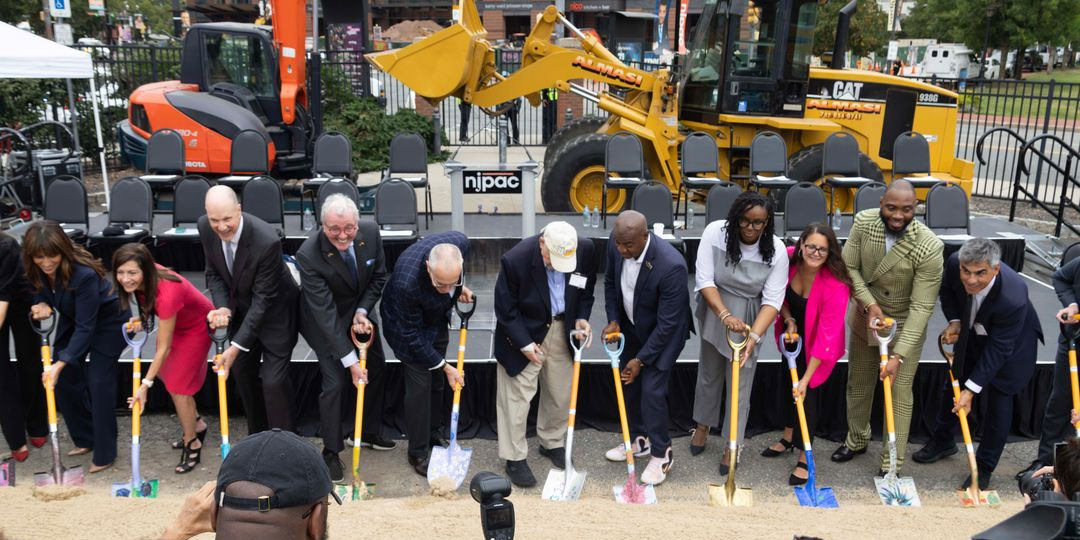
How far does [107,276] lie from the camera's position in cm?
532

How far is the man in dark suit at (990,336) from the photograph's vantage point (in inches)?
191

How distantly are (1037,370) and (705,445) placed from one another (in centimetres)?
229

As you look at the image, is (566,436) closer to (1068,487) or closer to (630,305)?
(630,305)

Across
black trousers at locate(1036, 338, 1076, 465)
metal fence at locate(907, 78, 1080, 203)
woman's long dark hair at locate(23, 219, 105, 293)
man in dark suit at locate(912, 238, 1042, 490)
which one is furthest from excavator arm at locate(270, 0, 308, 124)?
black trousers at locate(1036, 338, 1076, 465)

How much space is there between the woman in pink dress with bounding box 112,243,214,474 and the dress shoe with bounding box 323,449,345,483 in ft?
2.89

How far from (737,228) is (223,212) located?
2.98 metres

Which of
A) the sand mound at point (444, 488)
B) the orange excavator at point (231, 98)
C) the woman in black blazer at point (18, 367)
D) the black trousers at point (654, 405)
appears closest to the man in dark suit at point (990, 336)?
the black trousers at point (654, 405)

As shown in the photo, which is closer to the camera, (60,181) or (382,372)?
(382,372)

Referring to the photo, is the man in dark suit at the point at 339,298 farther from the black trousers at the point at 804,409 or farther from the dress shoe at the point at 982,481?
the dress shoe at the point at 982,481

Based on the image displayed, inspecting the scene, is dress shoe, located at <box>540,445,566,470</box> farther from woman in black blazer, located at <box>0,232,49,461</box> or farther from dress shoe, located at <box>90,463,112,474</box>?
woman in black blazer, located at <box>0,232,49,461</box>

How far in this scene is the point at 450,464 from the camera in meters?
5.33

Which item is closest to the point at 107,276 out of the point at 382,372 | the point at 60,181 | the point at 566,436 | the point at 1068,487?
the point at 382,372

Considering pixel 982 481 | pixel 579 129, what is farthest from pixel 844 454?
pixel 579 129

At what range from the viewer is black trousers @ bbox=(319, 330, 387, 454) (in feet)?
17.3
